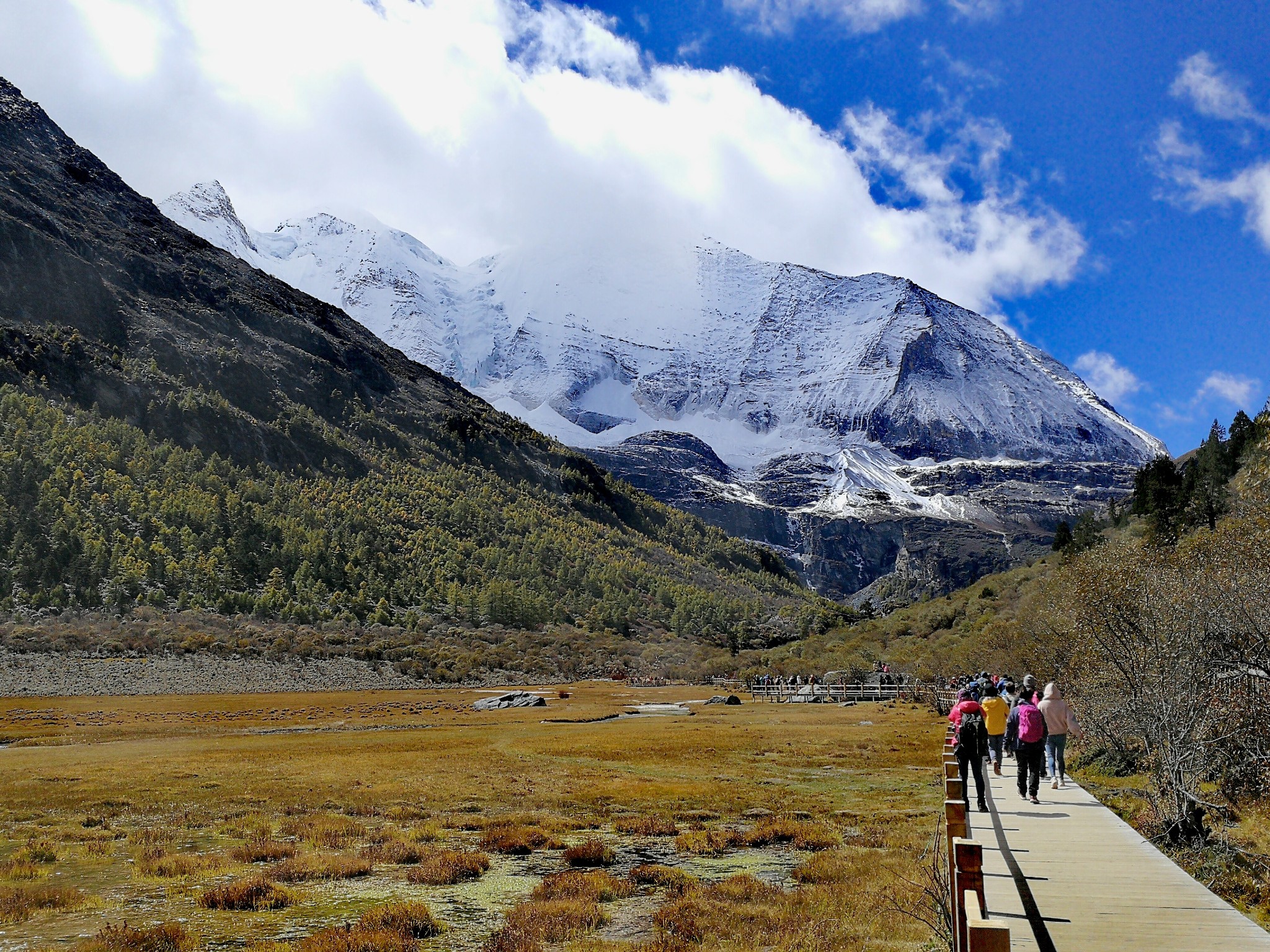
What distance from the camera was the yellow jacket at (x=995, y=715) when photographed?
20844 mm

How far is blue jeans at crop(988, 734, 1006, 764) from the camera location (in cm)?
2456

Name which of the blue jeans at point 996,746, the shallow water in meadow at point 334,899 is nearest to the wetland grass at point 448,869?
the shallow water in meadow at point 334,899

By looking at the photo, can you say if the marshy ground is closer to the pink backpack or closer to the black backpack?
the black backpack

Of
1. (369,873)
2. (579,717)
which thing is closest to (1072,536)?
(579,717)

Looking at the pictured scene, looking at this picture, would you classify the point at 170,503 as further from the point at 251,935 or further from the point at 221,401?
the point at 251,935

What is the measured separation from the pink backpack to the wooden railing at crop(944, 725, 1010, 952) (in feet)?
19.7

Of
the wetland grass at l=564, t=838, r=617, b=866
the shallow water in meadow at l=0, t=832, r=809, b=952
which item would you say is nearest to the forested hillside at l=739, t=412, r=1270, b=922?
the shallow water in meadow at l=0, t=832, r=809, b=952

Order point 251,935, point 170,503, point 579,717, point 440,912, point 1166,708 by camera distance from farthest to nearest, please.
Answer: point 170,503 < point 579,717 < point 1166,708 < point 440,912 < point 251,935

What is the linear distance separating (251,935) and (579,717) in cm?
4909

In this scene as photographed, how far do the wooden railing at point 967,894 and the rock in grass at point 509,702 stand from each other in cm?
6056

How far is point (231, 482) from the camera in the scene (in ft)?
429

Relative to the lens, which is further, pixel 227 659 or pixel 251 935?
pixel 227 659

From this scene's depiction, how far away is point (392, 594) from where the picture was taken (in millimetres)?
121438

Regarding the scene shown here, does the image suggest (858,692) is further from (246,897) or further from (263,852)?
(246,897)
